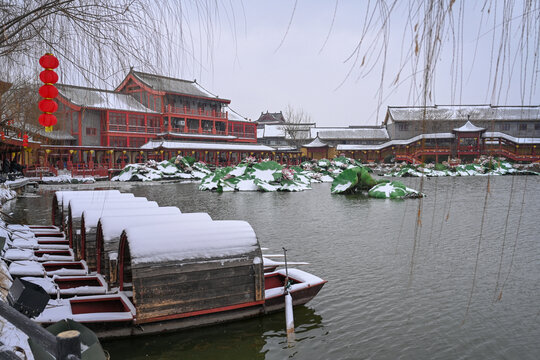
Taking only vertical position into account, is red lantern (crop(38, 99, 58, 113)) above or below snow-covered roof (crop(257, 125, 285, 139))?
below

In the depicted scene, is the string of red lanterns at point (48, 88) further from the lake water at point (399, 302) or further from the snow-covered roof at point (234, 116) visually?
the snow-covered roof at point (234, 116)

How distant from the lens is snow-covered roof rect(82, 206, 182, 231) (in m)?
6.88

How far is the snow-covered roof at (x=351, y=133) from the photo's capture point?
182 feet

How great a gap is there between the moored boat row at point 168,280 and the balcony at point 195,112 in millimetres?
34217

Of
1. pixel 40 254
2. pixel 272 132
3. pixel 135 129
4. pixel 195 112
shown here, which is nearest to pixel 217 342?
pixel 40 254

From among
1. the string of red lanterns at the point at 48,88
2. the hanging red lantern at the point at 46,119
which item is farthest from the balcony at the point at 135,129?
the hanging red lantern at the point at 46,119

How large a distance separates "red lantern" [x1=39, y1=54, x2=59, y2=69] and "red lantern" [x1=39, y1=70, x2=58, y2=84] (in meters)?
0.20

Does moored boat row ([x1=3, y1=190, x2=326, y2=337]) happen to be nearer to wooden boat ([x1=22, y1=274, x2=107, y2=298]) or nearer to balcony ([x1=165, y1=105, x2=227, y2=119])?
wooden boat ([x1=22, y1=274, x2=107, y2=298])

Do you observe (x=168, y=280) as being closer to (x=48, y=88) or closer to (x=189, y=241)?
(x=189, y=241)

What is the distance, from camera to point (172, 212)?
288 inches

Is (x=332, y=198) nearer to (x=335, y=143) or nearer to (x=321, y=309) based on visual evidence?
(x=321, y=309)

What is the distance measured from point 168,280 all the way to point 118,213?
284 cm

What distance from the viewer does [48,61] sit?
9.86 feet

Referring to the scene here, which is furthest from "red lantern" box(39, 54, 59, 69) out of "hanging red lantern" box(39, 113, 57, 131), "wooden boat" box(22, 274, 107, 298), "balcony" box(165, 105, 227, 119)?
"balcony" box(165, 105, 227, 119)
